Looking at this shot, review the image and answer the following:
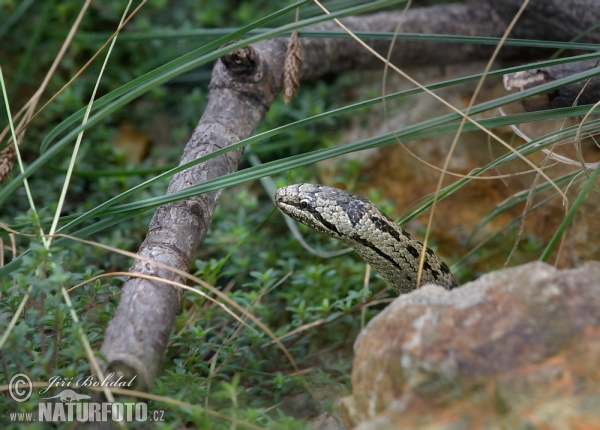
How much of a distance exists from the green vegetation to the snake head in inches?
12.4

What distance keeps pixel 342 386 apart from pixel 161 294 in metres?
1.04

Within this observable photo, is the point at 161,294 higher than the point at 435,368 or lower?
higher

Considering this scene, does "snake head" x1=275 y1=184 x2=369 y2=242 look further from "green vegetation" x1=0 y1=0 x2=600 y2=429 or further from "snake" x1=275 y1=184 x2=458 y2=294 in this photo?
"green vegetation" x1=0 y1=0 x2=600 y2=429

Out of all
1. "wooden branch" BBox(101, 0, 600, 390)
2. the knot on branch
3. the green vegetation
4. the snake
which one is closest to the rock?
the green vegetation

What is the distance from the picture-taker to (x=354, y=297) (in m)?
3.14

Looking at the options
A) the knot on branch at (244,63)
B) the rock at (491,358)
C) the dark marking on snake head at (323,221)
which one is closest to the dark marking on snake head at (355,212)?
the dark marking on snake head at (323,221)

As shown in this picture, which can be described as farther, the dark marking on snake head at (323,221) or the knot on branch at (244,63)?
the knot on branch at (244,63)

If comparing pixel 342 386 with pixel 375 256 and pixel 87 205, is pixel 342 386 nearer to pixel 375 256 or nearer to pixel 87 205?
pixel 375 256

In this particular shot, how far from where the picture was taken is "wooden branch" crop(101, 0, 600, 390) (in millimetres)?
2170

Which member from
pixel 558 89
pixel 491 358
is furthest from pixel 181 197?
pixel 558 89

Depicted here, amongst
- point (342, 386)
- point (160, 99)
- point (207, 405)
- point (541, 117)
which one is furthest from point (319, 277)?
point (160, 99)

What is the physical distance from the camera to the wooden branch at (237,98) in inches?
85.4

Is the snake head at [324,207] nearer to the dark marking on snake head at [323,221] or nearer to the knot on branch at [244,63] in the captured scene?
the dark marking on snake head at [323,221]

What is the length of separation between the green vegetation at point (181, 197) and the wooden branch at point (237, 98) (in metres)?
0.17
